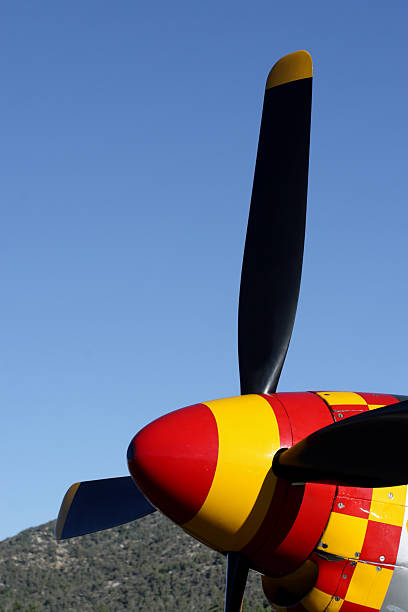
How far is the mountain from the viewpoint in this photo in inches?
2709

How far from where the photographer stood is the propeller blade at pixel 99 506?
40.6ft

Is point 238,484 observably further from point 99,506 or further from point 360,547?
point 99,506

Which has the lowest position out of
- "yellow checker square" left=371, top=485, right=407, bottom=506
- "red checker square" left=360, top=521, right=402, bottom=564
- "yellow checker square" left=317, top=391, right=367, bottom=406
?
"red checker square" left=360, top=521, right=402, bottom=564

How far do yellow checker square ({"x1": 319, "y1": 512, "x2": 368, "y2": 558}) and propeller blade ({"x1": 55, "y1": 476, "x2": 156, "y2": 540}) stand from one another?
339 cm

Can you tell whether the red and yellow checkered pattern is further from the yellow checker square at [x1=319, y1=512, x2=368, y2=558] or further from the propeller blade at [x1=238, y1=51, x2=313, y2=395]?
the propeller blade at [x1=238, y1=51, x2=313, y2=395]

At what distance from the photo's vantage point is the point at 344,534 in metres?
9.33

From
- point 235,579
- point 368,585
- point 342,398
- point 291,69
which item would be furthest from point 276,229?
point 368,585

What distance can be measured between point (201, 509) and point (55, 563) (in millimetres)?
75813

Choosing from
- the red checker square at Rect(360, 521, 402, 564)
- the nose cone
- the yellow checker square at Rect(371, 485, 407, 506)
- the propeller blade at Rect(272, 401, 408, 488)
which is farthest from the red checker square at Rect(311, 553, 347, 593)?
the nose cone

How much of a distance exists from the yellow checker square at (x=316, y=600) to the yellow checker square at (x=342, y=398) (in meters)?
1.93

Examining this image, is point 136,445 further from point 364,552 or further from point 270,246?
point 270,246

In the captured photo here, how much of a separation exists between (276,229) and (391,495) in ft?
12.1

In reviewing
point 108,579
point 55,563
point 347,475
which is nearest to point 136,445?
point 347,475

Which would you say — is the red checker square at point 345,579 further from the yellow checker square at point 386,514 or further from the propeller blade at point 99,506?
the propeller blade at point 99,506
